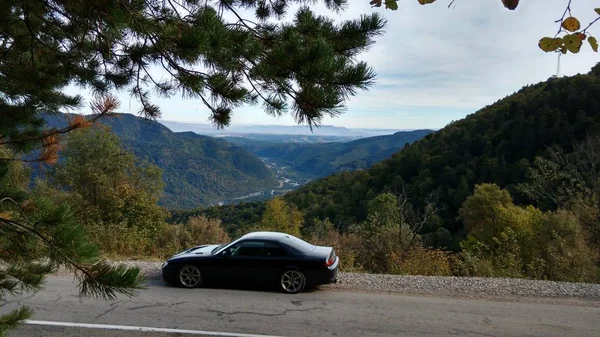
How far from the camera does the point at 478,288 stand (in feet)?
28.7

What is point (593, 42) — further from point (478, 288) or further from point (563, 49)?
point (478, 288)

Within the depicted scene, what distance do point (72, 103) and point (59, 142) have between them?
19.8 inches

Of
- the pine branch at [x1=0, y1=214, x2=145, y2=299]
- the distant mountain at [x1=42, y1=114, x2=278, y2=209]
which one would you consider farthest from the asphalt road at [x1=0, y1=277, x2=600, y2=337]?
the distant mountain at [x1=42, y1=114, x2=278, y2=209]

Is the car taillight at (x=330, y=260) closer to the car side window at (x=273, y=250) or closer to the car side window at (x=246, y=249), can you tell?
the car side window at (x=273, y=250)

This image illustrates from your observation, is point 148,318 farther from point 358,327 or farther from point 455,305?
point 455,305

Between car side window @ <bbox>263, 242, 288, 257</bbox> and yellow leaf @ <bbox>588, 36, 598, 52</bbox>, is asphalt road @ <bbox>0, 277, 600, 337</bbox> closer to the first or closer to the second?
car side window @ <bbox>263, 242, 288, 257</bbox>

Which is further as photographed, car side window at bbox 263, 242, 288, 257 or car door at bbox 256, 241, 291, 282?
car side window at bbox 263, 242, 288, 257

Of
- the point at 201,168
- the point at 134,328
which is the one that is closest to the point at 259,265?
the point at 134,328

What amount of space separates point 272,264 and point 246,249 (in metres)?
0.68

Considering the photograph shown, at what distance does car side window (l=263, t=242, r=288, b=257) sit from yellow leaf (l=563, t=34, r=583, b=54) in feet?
24.4

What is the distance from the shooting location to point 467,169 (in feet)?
182

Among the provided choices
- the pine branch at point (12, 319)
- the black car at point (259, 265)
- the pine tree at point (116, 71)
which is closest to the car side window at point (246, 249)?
the black car at point (259, 265)

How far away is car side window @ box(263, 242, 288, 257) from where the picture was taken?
28.7 ft

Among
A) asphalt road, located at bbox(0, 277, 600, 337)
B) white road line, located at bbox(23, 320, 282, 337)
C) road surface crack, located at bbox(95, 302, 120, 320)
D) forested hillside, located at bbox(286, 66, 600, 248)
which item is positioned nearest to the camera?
white road line, located at bbox(23, 320, 282, 337)
